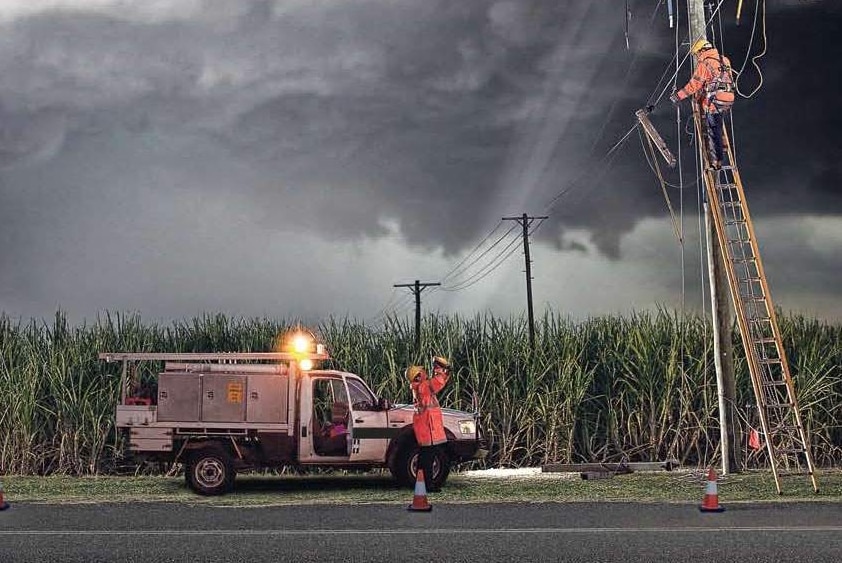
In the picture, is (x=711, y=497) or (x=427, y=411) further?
(x=427, y=411)

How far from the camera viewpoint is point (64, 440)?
2145cm

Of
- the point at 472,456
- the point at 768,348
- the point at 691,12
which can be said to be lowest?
the point at 472,456

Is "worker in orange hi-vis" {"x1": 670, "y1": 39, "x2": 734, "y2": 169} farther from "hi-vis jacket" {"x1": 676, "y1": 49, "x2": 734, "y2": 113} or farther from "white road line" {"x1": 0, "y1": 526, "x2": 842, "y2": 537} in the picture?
"white road line" {"x1": 0, "y1": 526, "x2": 842, "y2": 537}

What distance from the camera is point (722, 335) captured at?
783 inches

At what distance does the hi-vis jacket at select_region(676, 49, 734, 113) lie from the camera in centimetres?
1780

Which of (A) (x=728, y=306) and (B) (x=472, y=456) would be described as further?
(A) (x=728, y=306)

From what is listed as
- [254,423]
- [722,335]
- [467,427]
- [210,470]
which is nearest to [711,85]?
[722,335]

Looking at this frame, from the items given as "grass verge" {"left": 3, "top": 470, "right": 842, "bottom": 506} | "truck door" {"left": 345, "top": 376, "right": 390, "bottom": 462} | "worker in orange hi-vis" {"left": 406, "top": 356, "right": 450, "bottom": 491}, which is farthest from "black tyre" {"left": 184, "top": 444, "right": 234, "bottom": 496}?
"worker in orange hi-vis" {"left": 406, "top": 356, "right": 450, "bottom": 491}

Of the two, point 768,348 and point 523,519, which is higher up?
point 768,348

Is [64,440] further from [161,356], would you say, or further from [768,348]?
[768,348]

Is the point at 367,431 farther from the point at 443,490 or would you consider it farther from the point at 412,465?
the point at 443,490

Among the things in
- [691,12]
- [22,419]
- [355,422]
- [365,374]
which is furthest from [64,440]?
[691,12]

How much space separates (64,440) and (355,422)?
8.21 meters

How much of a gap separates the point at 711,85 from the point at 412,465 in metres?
8.21
